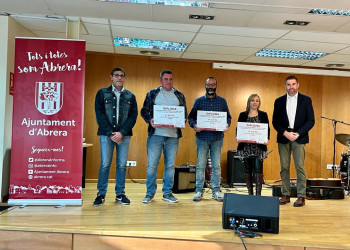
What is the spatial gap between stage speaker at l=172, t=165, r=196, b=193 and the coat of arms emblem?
2031mm

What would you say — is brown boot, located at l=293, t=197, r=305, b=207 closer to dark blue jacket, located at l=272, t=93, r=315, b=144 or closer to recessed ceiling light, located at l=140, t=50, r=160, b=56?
dark blue jacket, located at l=272, t=93, r=315, b=144

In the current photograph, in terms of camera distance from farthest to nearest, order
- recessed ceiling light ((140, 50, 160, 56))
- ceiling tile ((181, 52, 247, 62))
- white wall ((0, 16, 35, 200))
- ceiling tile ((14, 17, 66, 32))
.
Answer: ceiling tile ((181, 52, 247, 62))
recessed ceiling light ((140, 50, 160, 56))
ceiling tile ((14, 17, 66, 32))
white wall ((0, 16, 35, 200))

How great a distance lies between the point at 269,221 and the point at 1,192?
322 centimetres

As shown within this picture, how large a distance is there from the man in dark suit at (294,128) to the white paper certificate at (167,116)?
1.18m

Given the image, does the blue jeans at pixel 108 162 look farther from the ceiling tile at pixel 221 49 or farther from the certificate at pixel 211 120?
the ceiling tile at pixel 221 49

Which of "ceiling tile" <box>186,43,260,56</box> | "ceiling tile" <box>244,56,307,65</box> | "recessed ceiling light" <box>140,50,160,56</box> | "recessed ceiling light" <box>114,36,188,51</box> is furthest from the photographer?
"ceiling tile" <box>244,56,307,65</box>

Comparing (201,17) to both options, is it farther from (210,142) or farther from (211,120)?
(210,142)

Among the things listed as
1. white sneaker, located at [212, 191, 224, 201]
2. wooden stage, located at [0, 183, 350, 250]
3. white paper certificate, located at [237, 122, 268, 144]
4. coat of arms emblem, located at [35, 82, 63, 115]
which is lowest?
wooden stage, located at [0, 183, 350, 250]

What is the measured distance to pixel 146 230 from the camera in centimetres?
255

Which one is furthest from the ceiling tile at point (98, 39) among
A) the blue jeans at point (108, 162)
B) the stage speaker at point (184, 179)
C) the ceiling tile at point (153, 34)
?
the stage speaker at point (184, 179)

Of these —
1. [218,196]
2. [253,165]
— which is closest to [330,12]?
[253,165]

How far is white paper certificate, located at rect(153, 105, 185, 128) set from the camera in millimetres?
3596

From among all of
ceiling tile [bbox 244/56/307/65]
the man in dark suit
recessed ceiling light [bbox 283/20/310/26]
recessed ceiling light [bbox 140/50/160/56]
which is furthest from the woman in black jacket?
recessed ceiling light [bbox 140/50/160/56]

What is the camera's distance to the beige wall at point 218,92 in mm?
6188
